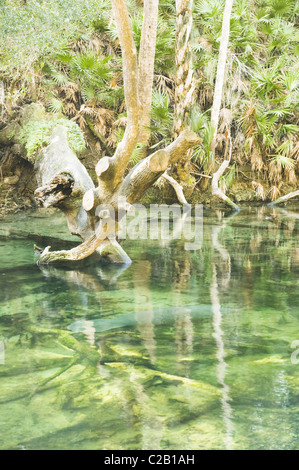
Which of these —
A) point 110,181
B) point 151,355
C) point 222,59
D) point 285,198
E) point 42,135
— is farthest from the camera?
point 285,198

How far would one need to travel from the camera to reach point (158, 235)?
32.3 ft

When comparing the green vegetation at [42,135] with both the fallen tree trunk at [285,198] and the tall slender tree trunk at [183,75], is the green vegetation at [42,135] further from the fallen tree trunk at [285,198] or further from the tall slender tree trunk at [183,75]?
the fallen tree trunk at [285,198]

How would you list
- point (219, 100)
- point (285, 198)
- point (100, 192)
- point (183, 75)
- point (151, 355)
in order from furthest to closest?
point (285, 198)
point (219, 100)
point (183, 75)
point (100, 192)
point (151, 355)

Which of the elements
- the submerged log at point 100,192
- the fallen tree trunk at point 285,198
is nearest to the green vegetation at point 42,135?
the submerged log at point 100,192

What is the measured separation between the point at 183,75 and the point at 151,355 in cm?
989

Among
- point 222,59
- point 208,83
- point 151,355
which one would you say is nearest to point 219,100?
point 222,59

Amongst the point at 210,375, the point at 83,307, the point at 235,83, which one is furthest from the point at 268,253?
the point at 235,83

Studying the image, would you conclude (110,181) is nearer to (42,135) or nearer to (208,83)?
(42,135)

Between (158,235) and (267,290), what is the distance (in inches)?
158

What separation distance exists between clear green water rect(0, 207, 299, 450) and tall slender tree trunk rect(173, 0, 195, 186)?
5991 mm

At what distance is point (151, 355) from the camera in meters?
4.14

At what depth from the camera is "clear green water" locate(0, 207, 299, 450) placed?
3.04 meters

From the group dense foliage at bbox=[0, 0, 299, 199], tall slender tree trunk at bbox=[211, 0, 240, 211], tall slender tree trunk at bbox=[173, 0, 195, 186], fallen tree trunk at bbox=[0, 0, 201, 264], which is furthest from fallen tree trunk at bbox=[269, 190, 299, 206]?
fallen tree trunk at bbox=[0, 0, 201, 264]

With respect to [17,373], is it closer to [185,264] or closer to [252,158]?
[185,264]
